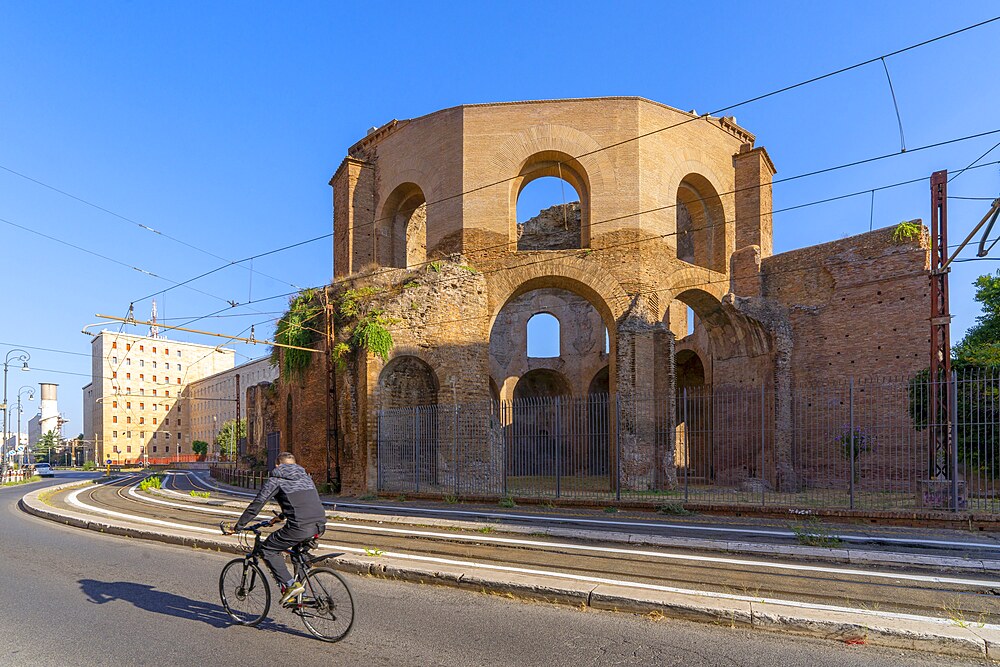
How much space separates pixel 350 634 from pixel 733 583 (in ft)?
12.5

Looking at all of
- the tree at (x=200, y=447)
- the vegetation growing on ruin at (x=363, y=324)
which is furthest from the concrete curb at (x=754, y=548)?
the tree at (x=200, y=447)

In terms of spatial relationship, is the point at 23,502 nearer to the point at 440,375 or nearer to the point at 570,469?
the point at 440,375

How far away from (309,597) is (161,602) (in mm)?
2000

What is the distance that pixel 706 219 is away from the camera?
22.5 meters

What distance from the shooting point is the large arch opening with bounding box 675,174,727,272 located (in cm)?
2186

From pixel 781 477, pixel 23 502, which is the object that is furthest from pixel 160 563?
pixel 781 477

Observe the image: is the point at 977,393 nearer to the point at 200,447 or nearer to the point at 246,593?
the point at 246,593

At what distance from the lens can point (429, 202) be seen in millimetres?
20781

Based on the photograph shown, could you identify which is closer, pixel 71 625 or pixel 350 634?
pixel 350 634

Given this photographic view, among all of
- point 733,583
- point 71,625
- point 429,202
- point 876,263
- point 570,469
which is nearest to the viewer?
point 71,625

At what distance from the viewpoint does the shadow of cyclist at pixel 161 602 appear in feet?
Result: 17.6

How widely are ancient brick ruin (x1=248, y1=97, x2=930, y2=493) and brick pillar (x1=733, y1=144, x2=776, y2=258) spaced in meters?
0.05

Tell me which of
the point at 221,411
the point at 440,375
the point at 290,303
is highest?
the point at 290,303

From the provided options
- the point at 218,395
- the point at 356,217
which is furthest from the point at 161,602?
the point at 218,395
